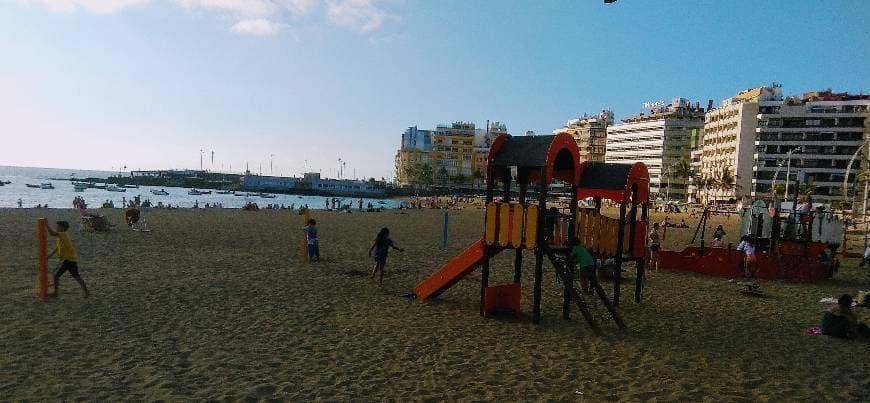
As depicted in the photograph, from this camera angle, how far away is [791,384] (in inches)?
284

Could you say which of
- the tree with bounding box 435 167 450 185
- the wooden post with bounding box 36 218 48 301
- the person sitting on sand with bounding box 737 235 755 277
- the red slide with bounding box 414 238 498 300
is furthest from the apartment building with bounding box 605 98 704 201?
the wooden post with bounding box 36 218 48 301

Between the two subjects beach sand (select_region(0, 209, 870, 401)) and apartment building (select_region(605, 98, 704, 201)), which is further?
apartment building (select_region(605, 98, 704, 201))

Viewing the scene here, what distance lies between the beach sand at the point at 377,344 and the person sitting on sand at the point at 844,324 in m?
0.32

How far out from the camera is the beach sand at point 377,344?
21.7 feet

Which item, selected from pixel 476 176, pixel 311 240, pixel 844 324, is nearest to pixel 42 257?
pixel 311 240

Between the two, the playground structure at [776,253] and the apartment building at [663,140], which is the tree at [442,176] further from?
the playground structure at [776,253]

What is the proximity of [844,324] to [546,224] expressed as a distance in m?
5.92

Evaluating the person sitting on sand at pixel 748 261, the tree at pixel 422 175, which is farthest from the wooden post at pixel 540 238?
the tree at pixel 422 175

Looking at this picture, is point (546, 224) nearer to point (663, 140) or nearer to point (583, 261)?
point (583, 261)

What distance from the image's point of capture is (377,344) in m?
8.47

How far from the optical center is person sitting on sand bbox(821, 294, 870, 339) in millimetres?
9656

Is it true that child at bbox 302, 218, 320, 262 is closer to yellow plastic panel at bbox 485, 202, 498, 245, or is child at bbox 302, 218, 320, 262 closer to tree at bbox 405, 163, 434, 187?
yellow plastic panel at bbox 485, 202, 498, 245

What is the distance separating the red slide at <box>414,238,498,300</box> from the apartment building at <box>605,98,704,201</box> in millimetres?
110478

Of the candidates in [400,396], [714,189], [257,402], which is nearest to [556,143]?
[400,396]
